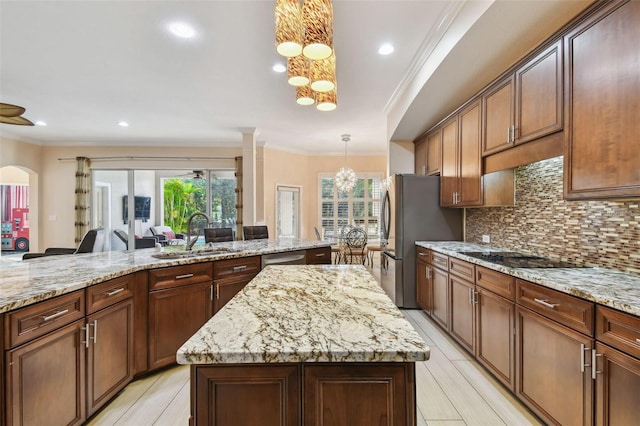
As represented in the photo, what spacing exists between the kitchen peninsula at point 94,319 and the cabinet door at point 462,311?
1957 millimetres

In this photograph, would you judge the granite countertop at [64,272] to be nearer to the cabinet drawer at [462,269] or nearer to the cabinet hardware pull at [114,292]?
the cabinet hardware pull at [114,292]

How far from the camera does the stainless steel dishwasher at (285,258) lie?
3.03 metres

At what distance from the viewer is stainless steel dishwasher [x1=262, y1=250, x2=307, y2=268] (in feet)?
9.93

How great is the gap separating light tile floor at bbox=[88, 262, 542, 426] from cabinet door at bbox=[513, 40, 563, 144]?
1867mm

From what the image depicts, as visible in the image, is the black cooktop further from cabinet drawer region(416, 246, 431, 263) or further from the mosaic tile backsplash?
cabinet drawer region(416, 246, 431, 263)

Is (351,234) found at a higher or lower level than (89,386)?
higher

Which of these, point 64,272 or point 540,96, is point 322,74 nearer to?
point 540,96

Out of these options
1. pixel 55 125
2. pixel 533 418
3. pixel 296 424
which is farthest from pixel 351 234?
pixel 55 125

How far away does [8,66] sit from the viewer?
3129mm

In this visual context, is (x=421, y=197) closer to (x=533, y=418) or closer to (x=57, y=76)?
(x=533, y=418)

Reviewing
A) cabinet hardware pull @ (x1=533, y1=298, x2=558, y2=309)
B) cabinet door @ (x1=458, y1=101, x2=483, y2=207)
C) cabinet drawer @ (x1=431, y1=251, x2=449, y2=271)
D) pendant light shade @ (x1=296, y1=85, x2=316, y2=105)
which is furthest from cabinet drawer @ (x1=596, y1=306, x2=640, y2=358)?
pendant light shade @ (x1=296, y1=85, x2=316, y2=105)

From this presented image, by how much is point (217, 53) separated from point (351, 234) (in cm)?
410

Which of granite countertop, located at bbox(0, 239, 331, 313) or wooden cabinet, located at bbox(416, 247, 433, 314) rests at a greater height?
granite countertop, located at bbox(0, 239, 331, 313)

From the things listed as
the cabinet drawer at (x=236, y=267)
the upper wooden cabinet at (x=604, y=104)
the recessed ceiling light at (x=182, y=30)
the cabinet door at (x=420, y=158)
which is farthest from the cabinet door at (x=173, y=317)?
the cabinet door at (x=420, y=158)
